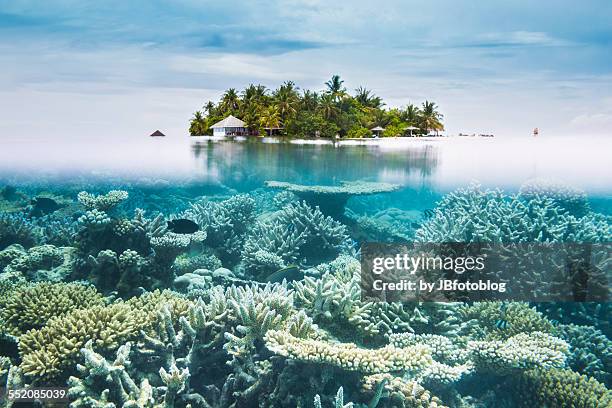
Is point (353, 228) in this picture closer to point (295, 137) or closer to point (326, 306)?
point (295, 137)

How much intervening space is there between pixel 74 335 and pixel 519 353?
3949mm

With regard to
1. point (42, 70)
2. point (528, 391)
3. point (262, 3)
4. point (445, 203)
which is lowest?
point (528, 391)

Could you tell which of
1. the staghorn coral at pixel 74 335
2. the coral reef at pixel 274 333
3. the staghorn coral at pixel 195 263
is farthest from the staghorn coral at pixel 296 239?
the staghorn coral at pixel 74 335

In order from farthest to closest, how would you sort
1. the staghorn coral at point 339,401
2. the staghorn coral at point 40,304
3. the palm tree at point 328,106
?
1. the palm tree at point 328,106
2. the staghorn coral at point 40,304
3. the staghorn coral at point 339,401

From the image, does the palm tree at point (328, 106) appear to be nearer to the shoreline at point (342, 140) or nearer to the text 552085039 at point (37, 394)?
the shoreline at point (342, 140)

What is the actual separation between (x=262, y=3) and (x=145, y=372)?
14.5 ft

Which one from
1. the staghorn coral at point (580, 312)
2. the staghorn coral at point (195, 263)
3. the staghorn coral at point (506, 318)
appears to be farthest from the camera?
the staghorn coral at point (195, 263)

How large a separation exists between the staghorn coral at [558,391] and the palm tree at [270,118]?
450cm

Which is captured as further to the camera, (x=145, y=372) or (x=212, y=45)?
(x=212, y=45)

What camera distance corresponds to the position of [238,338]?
4215mm

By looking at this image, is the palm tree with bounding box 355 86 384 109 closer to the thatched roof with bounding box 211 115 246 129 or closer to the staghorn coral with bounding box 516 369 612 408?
the thatched roof with bounding box 211 115 246 129

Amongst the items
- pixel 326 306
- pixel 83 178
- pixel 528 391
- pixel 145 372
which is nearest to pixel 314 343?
pixel 326 306

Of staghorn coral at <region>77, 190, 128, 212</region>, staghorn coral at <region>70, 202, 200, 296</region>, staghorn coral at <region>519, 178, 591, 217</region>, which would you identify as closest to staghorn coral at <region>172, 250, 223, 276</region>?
staghorn coral at <region>70, 202, 200, 296</region>

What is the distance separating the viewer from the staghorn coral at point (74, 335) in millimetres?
4223
